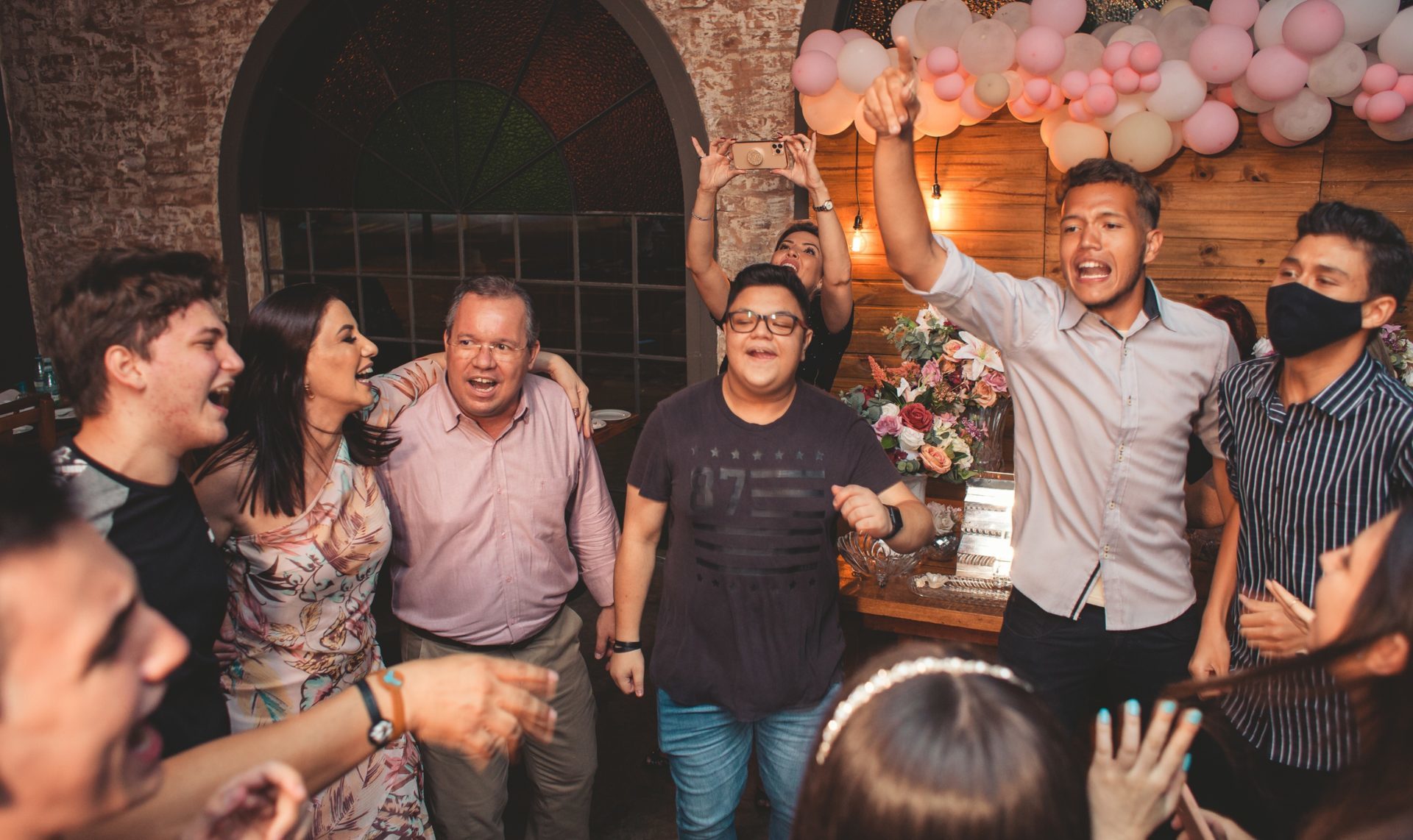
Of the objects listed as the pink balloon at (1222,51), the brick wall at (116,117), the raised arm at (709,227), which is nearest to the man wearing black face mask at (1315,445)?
the raised arm at (709,227)

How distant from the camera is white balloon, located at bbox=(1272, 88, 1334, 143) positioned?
3.73m

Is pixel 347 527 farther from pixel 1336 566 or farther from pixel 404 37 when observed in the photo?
pixel 404 37

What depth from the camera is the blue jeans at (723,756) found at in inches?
87.7

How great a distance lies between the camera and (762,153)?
14.9 ft

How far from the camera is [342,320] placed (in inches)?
86.7

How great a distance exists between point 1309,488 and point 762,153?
3146mm

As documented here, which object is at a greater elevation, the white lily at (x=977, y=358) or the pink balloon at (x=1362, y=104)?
the pink balloon at (x=1362, y=104)

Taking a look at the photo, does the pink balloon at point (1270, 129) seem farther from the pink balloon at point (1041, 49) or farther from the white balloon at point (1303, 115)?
the pink balloon at point (1041, 49)

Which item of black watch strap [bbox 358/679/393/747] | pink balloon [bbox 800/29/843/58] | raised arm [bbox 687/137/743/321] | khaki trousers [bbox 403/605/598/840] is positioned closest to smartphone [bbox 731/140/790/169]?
pink balloon [bbox 800/29/843/58]

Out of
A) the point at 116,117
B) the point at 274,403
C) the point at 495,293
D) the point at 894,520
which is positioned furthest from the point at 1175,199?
the point at 116,117

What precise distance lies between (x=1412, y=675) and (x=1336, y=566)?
25 cm

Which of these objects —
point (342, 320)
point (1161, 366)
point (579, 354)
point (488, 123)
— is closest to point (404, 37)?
point (488, 123)

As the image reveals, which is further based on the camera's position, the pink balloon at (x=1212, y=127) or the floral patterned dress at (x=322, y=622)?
the pink balloon at (x=1212, y=127)

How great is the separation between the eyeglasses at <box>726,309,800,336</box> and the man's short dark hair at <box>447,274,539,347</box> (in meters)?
0.57
